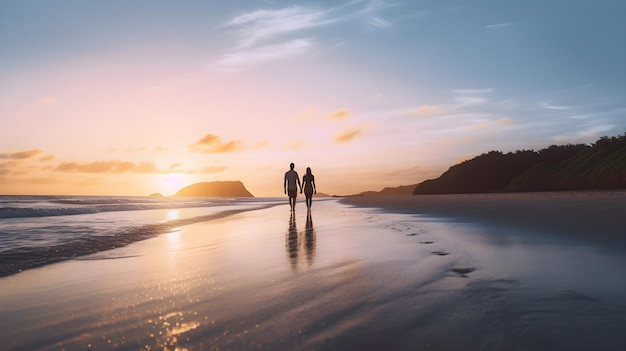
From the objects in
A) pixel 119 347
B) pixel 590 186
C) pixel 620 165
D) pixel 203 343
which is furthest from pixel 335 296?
pixel 590 186

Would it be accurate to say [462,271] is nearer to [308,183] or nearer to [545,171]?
[308,183]

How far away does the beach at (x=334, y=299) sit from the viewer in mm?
2664

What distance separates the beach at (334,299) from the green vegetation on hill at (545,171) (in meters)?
42.6

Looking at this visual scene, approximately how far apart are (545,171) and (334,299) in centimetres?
6430

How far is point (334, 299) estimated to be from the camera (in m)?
3.68

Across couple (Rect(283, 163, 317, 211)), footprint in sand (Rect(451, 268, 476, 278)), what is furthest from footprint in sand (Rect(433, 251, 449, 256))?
couple (Rect(283, 163, 317, 211))

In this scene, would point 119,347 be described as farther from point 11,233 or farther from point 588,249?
point 11,233

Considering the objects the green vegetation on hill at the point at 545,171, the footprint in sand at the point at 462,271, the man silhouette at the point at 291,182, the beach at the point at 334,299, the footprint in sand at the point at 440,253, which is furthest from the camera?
the green vegetation on hill at the point at 545,171

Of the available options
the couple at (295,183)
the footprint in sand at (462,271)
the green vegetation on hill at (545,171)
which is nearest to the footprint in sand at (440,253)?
the footprint in sand at (462,271)

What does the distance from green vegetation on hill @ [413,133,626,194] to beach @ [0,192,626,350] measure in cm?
4260

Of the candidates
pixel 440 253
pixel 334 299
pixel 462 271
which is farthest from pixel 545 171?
Result: pixel 334 299

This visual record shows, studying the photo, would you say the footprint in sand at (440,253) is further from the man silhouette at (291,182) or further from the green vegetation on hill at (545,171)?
the green vegetation on hill at (545,171)

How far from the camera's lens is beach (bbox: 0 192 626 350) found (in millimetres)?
2664

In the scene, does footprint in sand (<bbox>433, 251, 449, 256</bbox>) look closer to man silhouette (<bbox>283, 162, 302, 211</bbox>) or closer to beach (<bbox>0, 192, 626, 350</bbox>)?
beach (<bbox>0, 192, 626, 350</bbox>)
